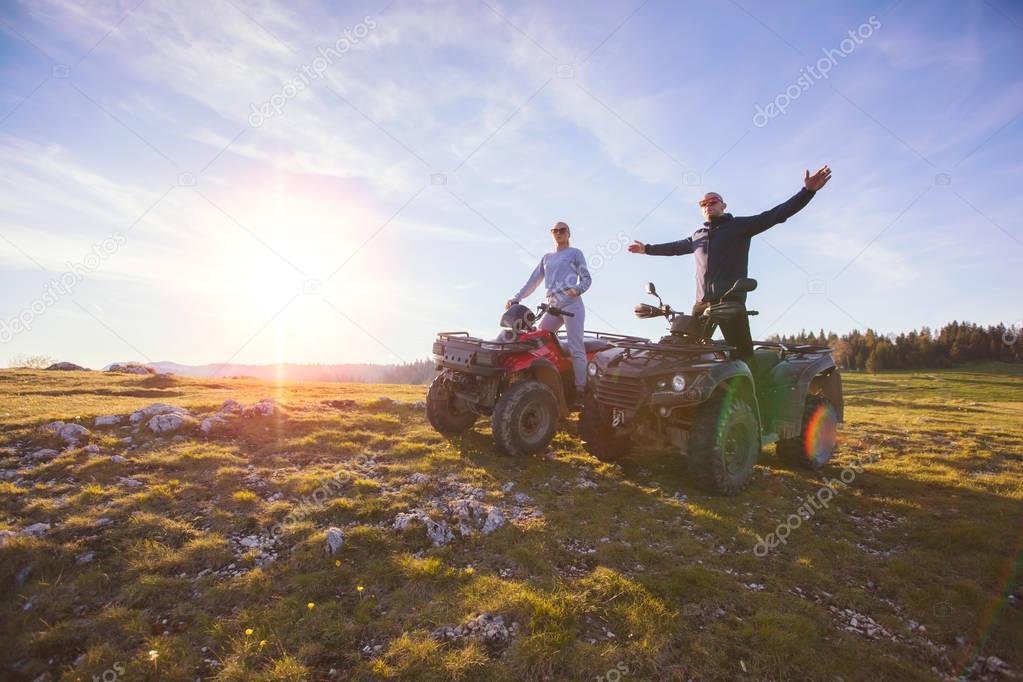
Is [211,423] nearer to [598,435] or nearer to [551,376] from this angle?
[551,376]

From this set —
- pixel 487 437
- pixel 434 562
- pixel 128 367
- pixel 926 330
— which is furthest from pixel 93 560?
pixel 926 330

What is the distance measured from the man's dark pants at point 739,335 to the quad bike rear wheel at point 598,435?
2.23 metres

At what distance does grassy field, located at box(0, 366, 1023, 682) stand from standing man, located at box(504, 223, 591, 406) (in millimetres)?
1953

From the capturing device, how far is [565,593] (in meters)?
4.36

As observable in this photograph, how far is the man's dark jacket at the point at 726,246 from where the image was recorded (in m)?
7.21

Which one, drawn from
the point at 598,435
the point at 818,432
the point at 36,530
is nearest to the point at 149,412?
the point at 36,530

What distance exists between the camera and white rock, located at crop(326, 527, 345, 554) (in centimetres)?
509

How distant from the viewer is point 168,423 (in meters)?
9.23

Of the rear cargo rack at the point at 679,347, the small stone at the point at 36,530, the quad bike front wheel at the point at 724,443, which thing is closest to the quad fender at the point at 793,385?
the quad bike front wheel at the point at 724,443

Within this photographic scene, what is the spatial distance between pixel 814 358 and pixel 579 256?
461cm

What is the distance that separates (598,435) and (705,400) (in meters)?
2.06

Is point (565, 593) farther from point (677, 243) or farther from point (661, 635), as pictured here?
point (677, 243)

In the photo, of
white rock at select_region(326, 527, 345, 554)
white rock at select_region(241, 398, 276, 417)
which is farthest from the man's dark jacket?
white rock at select_region(241, 398, 276, 417)

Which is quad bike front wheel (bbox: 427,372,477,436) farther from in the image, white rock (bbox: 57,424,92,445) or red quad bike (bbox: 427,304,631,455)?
white rock (bbox: 57,424,92,445)
